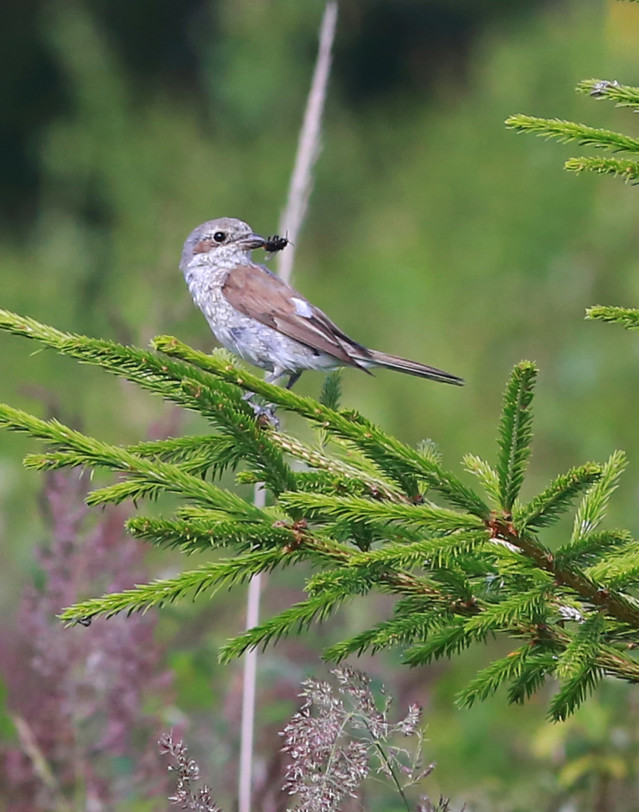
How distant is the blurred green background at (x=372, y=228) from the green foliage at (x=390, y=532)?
4.14ft

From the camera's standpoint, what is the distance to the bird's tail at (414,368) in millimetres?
2895

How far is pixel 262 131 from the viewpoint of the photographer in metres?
14.4

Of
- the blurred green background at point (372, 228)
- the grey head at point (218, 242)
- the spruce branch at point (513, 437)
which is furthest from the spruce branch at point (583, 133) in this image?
the grey head at point (218, 242)

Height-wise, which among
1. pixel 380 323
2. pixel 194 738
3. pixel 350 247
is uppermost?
pixel 350 247

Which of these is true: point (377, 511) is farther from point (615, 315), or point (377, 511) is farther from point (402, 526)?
point (615, 315)

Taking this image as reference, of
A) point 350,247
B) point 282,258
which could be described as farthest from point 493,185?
point 282,258

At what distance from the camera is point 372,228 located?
1252 cm

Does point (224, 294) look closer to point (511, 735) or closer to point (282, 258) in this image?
point (282, 258)

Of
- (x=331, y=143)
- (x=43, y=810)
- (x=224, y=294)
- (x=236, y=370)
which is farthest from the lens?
(x=331, y=143)

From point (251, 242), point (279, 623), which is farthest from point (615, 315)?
point (251, 242)

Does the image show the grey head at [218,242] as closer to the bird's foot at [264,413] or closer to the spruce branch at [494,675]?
the bird's foot at [264,413]

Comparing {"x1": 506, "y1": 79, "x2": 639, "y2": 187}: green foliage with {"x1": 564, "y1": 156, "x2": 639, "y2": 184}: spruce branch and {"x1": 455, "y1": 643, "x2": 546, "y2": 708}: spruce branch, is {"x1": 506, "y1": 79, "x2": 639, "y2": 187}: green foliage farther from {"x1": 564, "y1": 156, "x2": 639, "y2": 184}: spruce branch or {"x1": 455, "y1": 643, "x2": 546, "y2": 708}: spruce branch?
{"x1": 455, "y1": 643, "x2": 546, "y2": 708}: spruce branch

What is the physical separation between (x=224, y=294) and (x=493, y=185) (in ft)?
26.5

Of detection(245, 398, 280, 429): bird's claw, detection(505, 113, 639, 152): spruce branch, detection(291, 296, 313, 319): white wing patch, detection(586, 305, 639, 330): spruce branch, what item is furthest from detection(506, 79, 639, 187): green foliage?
detection(291, 296, 313, 319): white wing patch
